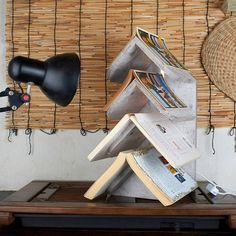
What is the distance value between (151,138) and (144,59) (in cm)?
30

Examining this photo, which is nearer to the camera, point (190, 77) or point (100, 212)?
point (100, 212)

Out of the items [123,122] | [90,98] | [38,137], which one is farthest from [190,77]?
[38,137]

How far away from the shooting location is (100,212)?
93cm

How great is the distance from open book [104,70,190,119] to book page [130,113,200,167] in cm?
5

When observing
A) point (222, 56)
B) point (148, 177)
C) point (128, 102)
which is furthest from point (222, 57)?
point (148, 177)

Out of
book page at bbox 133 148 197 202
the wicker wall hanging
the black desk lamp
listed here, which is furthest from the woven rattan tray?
the black desk lamp

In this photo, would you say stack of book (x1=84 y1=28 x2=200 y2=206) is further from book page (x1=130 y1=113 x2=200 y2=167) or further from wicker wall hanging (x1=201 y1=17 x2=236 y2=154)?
wicker wall hanging (x1=201 y1=17 x2=236 y2=154)

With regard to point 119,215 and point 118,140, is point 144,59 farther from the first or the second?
point 119,215

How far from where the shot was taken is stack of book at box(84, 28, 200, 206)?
96 centimetres

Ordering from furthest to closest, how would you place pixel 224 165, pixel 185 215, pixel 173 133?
pixel 224 165 < pixel 173 133 < pixel 185 215

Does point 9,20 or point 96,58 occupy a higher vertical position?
point 9,20

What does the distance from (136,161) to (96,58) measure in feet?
1.86

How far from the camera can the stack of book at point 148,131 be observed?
0.96 metres

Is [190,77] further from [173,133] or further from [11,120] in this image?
[11,120]
